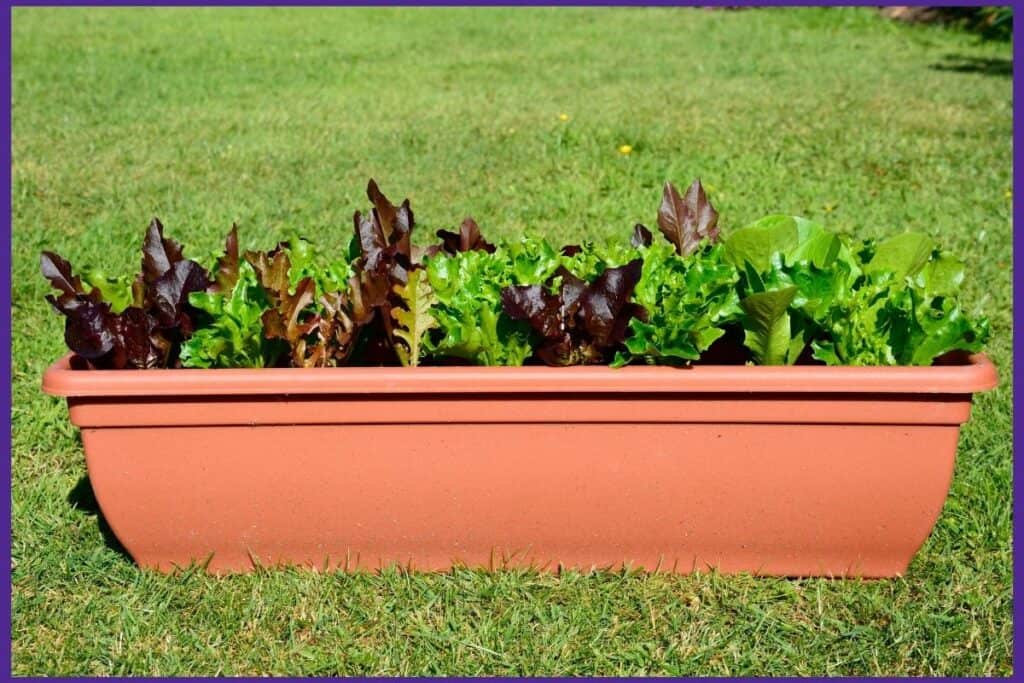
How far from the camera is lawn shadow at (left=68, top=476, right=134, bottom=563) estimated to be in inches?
105

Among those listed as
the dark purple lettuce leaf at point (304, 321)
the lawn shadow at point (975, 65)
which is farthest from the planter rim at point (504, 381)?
the lawn shadow at point (975, 65)

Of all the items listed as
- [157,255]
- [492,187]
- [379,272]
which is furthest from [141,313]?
[492,187]

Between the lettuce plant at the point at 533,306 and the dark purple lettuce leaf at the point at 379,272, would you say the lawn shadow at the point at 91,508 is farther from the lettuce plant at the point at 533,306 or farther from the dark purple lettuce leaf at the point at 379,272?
the dark purple lettuce leaf at the point at 379,272

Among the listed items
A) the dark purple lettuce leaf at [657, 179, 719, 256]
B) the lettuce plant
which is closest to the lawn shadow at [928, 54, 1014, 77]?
the dark purple lettuce leaf at [657, 179, 719, 256]

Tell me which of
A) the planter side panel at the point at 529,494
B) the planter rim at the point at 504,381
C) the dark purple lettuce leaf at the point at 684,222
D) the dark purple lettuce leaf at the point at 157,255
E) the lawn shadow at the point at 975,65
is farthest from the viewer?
the lawn shadow at the point at 975,65

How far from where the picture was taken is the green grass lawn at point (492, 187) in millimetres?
2346

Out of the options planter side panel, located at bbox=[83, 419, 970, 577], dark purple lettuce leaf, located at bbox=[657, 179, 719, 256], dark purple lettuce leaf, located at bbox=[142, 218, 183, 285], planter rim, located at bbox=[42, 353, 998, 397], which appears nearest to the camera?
planter rim, located at bbox=[42, 353, 998, 397]

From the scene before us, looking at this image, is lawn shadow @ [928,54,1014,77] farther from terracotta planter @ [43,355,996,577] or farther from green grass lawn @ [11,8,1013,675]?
terracotta planter @ [43,355,996,577]

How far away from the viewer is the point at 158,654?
2.30 metres

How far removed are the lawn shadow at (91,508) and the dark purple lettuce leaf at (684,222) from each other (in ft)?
4.56

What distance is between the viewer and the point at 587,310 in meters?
2.28

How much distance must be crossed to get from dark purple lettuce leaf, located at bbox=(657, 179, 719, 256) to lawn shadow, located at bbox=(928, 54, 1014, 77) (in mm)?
7603

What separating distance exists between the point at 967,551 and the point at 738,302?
2.92 ft

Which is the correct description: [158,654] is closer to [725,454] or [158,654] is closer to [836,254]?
[725,454]
